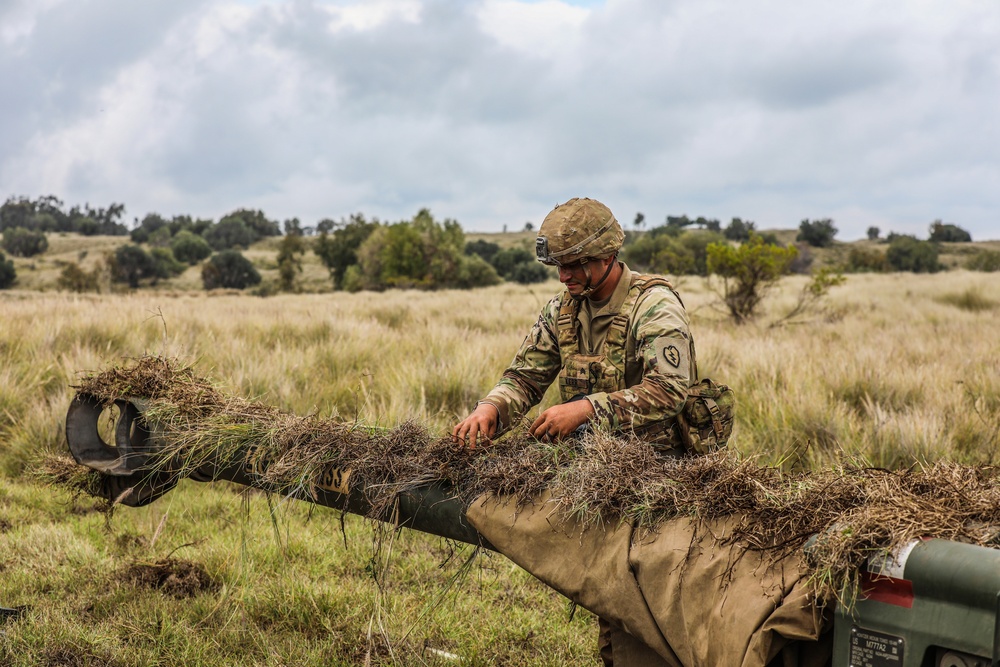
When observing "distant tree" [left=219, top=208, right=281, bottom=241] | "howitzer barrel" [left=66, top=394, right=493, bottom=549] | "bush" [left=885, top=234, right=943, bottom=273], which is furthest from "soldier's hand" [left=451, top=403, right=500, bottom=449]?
"distant tree" [left=219, top=208, right=281, bottom=241]

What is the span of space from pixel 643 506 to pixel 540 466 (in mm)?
485

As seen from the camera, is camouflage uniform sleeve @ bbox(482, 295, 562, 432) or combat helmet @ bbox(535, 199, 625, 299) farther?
camouflage uniform sleeve @ bbox(482, 295, 562, 432)

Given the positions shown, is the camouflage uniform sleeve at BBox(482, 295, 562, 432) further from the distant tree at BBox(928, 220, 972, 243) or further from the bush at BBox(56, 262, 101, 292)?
the distant tree at BBox(928, 220, 972, 243)

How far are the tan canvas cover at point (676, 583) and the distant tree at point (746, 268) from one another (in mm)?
12203

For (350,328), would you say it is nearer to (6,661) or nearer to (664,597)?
(6,661)

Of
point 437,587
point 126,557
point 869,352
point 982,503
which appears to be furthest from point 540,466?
point 869,352

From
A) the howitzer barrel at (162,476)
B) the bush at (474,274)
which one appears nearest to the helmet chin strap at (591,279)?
the howitzer barrel at (162,476)

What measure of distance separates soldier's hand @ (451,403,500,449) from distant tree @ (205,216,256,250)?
338 ft

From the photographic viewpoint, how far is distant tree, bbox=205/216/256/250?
103 m

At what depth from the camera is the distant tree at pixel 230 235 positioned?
338 ft

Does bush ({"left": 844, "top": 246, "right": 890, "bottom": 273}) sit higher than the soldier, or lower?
higher

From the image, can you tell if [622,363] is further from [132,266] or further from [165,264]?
[165,264]

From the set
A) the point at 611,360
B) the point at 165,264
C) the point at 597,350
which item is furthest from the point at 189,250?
the point at 611,360

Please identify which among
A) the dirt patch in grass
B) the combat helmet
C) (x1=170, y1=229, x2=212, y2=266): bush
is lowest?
the dirt patch in grass
